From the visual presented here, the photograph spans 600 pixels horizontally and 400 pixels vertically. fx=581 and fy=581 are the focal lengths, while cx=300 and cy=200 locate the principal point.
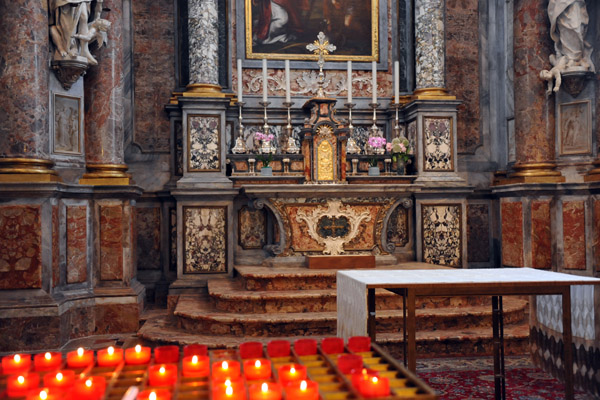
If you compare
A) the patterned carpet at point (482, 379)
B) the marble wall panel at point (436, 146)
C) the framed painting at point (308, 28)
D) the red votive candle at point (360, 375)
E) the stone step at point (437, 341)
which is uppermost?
the framed painting at point (308, 28)

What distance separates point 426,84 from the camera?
881 centimetres

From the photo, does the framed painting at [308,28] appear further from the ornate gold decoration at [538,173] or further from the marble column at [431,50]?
the ornate gold decoration at [538,173]

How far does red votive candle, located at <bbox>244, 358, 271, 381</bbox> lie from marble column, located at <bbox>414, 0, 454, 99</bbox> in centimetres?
710

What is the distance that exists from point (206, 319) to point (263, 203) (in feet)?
7.03

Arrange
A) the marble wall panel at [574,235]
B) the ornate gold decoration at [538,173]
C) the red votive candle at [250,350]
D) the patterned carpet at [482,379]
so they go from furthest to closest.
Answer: the ornate gold decoration at [538,173] < the marble wall panel at [574,235] < the patterned carpet at [482,379] < the red votive candle at [250,350]

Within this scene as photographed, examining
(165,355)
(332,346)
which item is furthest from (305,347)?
(165,355)

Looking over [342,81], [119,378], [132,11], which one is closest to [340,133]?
[342,81]

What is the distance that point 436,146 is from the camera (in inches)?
339

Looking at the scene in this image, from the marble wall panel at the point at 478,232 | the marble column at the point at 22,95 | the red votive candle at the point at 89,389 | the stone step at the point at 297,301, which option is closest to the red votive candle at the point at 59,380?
the red votive candle at the point at 89,389

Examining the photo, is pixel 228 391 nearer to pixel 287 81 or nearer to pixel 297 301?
pixel 297 301

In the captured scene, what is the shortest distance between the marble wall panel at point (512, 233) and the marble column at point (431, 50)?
6.54 feet

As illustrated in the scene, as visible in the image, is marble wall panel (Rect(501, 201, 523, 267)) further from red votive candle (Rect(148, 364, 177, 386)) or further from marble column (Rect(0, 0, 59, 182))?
red votive candle (Rect(148, 364, 177, 386))

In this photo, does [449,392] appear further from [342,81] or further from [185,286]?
[342,81]

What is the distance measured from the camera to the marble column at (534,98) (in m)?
8.01
